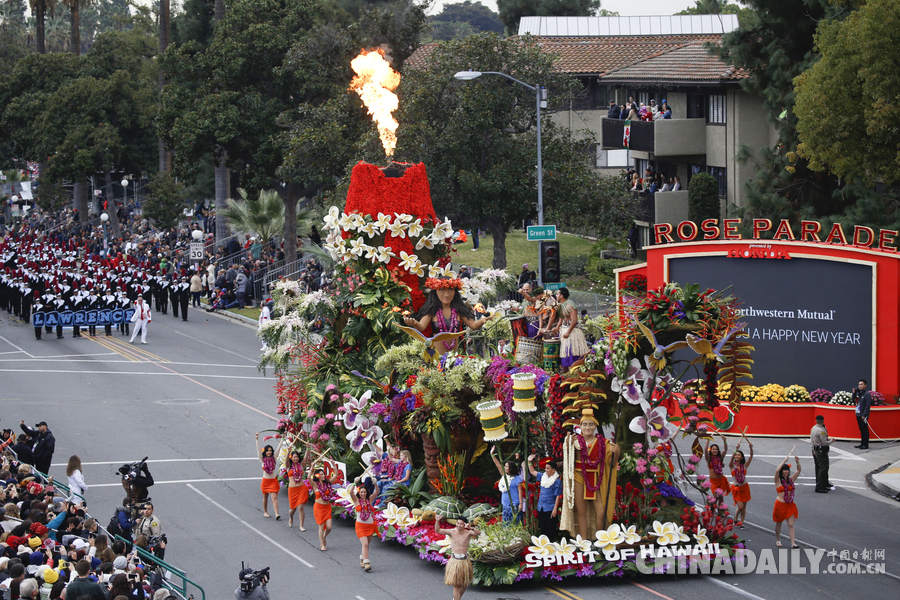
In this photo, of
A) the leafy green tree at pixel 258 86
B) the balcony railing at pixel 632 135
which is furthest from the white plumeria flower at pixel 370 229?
the balcony railing at pixel 632 135

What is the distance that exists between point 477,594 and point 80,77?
2350 inches

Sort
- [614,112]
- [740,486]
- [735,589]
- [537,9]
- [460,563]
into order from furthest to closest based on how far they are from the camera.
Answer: [537,9]
[614,112]
[740,486]
[735,589]
[460,563]

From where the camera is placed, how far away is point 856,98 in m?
29.2

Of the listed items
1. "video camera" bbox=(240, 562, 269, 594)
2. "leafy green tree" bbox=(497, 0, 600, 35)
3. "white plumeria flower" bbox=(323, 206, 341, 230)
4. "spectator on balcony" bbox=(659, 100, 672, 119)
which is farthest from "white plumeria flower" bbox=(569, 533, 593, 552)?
"leafy green tree" bbox=(497, 0, 600, 35)

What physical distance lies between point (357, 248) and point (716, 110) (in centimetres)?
2627

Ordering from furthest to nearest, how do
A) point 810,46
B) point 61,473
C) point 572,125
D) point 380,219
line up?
point 572,125 < point 810,46 < point 61,473 < point 380,219

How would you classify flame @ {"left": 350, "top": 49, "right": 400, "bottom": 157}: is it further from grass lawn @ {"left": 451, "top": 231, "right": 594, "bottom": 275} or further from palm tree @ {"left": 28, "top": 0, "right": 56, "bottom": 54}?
palm tree @ {"left": 28, "top": 0, "right": 56, "bottom": 54}

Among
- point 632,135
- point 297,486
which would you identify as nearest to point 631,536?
point 297,486

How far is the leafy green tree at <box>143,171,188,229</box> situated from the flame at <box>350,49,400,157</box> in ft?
135

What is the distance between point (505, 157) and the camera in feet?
125

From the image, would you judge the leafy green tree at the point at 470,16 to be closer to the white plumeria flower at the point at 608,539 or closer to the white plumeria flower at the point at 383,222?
the white plumeria flower at the point at 383,222

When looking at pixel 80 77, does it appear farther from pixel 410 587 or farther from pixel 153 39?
pixel 410 587

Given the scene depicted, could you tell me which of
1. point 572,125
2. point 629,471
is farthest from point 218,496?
point 572,125

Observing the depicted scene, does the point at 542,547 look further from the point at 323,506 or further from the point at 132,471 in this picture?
the point at 132,471
